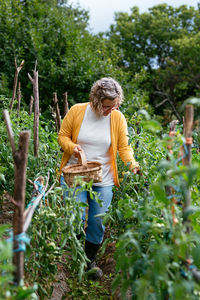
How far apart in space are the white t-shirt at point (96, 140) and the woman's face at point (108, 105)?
0.24 ft

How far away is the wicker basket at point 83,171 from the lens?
2.31m

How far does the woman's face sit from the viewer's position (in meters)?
2.52

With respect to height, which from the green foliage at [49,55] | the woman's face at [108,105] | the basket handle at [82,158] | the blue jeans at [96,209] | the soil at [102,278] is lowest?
the soil at [102,278]

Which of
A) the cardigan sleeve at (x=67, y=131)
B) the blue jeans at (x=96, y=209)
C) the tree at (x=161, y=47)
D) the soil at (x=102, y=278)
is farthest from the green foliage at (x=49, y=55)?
the tree at (x=161, y=47)

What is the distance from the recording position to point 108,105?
2549 mm

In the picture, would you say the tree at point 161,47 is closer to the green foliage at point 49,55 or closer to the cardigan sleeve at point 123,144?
the green foliage at point 49,55

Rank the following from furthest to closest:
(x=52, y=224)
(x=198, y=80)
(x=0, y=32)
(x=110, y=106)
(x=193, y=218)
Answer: (x=198, y=80), (x=0, y=32), (x=110, y=106), (x=52, y=224), (x=193, y=218)

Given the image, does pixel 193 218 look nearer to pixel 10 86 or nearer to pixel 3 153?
pixel 3 153

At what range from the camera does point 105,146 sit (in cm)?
260

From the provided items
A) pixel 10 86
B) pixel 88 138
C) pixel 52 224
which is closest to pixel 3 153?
pixel 88 138

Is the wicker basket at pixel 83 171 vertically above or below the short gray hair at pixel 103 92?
below

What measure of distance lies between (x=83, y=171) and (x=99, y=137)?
403 mm

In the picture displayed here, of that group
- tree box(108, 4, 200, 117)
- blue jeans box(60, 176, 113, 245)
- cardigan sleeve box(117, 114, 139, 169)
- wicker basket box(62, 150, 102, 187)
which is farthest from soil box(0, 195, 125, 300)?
tree box(108, 4, 200, 117)

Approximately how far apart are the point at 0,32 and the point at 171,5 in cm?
972
